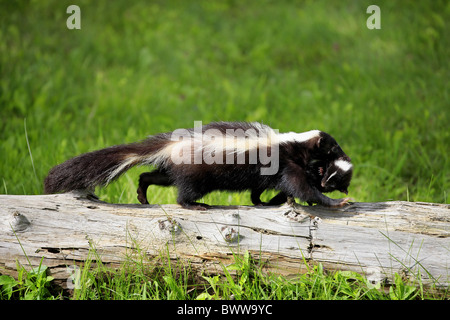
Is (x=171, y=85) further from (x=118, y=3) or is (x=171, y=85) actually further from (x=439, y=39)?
(x=439, y=39)

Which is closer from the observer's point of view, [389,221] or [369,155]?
[389,221]

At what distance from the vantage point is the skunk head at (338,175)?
467cm

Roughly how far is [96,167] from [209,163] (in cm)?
101

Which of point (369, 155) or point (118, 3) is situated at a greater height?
point (118, 3)

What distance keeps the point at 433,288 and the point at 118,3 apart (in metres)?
9.45

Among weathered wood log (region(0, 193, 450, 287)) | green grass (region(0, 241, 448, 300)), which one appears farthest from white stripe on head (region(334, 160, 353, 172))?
→ green grass (region(0, 241, 448, 300))

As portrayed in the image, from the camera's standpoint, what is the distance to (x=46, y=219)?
4.03 m

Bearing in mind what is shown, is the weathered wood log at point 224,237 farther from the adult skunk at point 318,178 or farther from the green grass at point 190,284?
the adult skunk at point 318,178

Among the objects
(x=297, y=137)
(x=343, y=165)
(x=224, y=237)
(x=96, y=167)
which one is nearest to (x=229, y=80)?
(x=297, y=137)

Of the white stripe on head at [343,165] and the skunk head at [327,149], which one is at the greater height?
the skunk head at [327,149]

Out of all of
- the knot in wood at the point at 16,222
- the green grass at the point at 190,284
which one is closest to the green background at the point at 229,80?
the knot in wood at the point at 16,222

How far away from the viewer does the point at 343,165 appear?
4672mm

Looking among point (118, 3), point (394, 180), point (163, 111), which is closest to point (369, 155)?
point (394, 180)

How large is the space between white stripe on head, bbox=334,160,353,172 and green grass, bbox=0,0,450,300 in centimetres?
150
